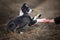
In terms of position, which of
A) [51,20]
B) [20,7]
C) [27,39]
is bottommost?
[27,39]

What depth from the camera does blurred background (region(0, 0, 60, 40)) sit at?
6.45 ft

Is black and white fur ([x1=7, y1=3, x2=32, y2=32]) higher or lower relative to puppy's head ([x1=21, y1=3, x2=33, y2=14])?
lower

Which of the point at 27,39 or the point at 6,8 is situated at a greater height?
the point at 6,8

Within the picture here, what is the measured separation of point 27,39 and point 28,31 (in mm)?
84

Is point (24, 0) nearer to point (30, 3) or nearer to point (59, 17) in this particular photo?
point (30, 3)

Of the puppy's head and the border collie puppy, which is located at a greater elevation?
the puppy's head

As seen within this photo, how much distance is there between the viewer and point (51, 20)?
6.57 ft

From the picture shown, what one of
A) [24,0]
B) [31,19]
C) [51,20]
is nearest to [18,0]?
[24,0]

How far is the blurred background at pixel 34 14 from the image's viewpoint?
197cm

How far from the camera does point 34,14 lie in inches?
79.4

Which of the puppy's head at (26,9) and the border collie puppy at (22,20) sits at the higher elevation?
the puppy's head at (26,9)

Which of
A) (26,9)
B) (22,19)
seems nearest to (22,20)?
(22,19)

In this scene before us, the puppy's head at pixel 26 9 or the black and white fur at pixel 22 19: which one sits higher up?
the puppy's head at pixel 26 9

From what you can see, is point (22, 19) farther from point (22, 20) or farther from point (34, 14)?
point (34, 14)
